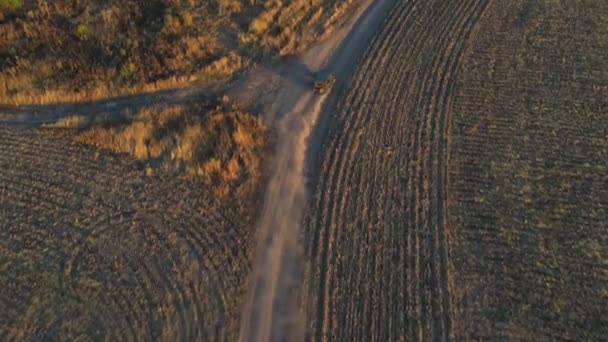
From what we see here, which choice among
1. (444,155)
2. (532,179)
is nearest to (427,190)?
(444,155)

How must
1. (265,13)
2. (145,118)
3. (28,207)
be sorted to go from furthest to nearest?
(265,13) → (145,118) → (28,207)

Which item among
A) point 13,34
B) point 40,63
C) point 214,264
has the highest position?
point 13,34

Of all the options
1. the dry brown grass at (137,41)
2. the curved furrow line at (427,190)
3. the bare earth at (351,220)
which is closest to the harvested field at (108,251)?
the bare earth at (351,220)

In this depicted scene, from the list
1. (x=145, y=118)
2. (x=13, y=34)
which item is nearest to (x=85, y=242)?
(x=145, y=118)

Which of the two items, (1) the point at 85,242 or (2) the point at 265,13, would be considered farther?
(2) the point at 265,13

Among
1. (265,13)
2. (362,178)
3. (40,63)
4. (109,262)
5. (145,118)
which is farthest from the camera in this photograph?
(265,13)

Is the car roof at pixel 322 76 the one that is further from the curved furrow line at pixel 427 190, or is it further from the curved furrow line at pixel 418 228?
the curved furrow line at pixel 427 190

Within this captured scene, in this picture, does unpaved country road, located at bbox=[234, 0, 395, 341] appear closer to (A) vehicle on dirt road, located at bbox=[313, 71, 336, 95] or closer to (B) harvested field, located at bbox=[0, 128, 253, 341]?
(A) vehicle on dirt road, located at bbox=[313, 71, 336, 95]

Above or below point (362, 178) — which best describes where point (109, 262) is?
above

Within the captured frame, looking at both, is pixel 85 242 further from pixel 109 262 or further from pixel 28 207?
pixel 28 207
